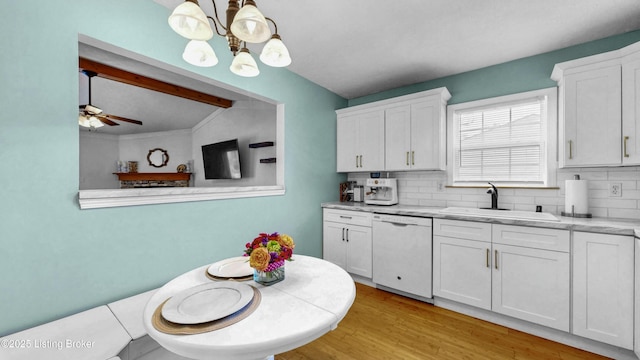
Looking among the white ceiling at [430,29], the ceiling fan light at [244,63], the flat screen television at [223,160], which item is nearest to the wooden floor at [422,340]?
the ceiling fan light at [244,63]

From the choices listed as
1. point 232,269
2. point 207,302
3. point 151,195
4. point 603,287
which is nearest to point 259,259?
point 207,302

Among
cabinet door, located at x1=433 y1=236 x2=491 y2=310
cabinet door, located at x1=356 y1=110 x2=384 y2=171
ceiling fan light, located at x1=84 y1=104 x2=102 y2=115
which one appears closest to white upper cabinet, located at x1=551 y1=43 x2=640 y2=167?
cabinet door, located at x1=433 y1=236 x2=491 y2=310

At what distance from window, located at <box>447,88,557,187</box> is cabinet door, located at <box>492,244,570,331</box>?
0.91 metres

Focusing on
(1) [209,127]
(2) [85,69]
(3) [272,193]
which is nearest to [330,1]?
(3) [272,193]

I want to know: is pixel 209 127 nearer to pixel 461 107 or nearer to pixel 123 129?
pixel 123 129

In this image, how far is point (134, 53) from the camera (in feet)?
5.69

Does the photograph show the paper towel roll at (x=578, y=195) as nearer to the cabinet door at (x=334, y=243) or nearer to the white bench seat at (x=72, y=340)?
the cabinet door at (x=334, y=243)

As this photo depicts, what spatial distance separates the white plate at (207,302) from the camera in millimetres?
901

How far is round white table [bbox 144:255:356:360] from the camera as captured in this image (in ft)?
2.55

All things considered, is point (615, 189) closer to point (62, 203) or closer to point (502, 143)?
point (502, 143)

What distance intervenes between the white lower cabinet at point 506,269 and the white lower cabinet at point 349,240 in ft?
2.59

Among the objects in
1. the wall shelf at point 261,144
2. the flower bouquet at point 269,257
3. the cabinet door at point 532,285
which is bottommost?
the cabinet door at point 532,285

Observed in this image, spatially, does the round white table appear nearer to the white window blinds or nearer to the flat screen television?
the white window blinds

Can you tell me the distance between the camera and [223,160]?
4805 mm
